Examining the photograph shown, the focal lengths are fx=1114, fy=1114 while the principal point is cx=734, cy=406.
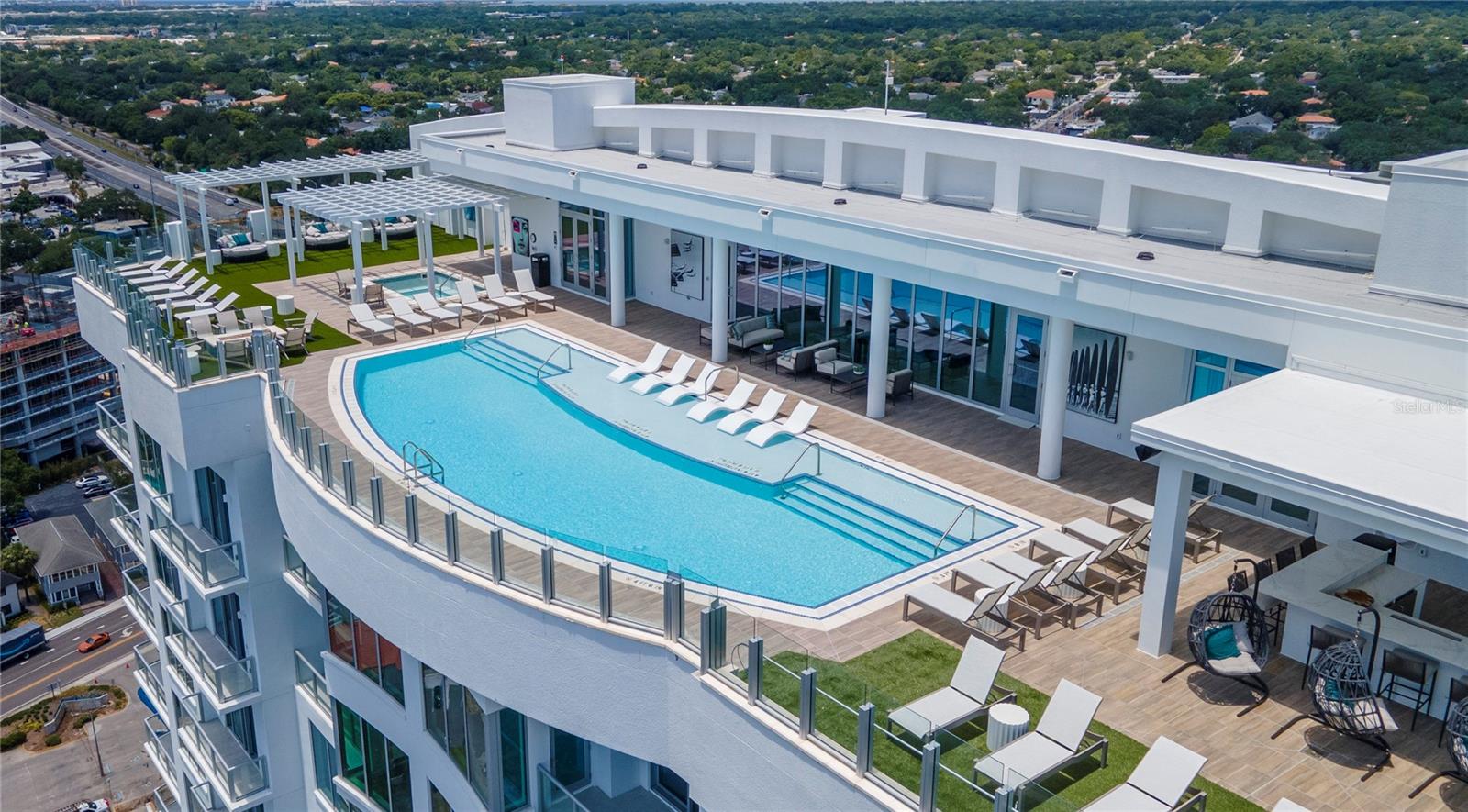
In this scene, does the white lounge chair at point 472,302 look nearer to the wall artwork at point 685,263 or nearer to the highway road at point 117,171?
the wall artwork at point 685,263

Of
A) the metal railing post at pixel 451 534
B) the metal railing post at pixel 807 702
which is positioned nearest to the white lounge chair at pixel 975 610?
the metal railing post at pixel 807 702

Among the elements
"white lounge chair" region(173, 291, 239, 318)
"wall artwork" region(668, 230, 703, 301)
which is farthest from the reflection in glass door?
"white lounge chair" region(173, 291, 239, 318)

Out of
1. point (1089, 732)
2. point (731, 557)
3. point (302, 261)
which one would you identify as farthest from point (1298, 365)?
point (302, 261)

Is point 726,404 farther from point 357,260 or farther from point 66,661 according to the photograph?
point 66,661

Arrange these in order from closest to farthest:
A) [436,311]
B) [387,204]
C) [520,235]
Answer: [436,311]
[387,204]
[520,235]

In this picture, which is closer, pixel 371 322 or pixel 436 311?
pixel 371 322

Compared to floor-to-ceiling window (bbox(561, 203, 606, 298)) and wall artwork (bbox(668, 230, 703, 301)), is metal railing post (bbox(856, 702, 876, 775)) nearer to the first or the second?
wall artwork (bbox(668, 230, 703, 301))

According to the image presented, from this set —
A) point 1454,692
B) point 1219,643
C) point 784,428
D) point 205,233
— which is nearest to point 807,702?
point 1219,643
